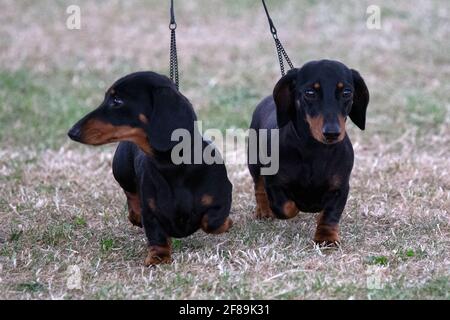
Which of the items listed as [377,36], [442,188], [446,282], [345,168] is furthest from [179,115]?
Answer: [377,36]

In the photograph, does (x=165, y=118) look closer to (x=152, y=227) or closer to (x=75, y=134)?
(x=75, y=134)

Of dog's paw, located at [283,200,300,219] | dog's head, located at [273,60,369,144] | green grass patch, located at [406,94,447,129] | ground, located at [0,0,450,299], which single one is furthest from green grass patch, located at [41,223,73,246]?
green grass patch, located at [406,94,447,129]

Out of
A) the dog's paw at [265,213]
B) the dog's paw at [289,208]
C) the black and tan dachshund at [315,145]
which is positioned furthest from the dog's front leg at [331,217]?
the dog's paw at [265,213]

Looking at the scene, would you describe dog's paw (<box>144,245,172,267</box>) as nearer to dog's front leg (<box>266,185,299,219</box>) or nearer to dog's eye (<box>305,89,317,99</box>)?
dog's front leg (<box>266,185,299,219</box>)

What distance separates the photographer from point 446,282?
414 cm

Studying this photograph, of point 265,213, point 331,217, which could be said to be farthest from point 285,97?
point 265,213

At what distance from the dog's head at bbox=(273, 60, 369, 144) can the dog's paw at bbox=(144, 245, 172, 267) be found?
0.92m

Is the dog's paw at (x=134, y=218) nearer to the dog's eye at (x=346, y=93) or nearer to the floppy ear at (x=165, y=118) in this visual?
the floppy ear at (x=165, y=118)

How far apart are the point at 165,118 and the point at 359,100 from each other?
1184mm

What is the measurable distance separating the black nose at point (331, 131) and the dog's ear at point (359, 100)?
1.50 ft

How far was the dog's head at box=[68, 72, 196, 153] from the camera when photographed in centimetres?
427

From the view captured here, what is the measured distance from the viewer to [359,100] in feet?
16.1

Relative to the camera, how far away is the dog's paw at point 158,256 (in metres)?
4.55

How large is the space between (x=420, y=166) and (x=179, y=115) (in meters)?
3.02
